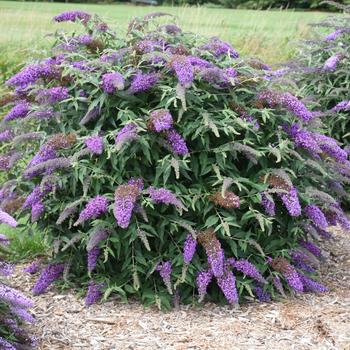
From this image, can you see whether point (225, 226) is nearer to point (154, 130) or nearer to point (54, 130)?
point (154, 130)

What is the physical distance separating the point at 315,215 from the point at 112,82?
161 centimetres

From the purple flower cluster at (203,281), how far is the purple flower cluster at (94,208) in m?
0.73

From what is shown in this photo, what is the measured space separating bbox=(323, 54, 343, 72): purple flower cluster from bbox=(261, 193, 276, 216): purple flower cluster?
245cm

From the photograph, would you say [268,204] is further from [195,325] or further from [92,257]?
[92,257]

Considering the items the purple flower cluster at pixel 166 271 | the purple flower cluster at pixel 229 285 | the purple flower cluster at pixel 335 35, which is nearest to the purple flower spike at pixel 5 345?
the purple flower cluster at pixel 166 271

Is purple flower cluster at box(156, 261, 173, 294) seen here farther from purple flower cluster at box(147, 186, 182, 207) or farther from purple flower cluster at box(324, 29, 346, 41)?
purple flower cluster at box(324, 29, 346, 41)

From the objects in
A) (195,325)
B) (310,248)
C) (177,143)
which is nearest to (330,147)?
(310,248)

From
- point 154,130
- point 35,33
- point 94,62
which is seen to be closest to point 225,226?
point 154,130

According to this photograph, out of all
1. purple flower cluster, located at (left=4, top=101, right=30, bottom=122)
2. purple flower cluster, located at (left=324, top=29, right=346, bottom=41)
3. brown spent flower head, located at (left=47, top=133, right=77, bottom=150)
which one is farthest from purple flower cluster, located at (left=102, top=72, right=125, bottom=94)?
purple flower cluster, located at (left=324, top=29, right=346, bottom=41)

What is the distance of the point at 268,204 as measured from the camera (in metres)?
4.36

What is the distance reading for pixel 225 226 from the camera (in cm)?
419

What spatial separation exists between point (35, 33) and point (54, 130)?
7910 mm

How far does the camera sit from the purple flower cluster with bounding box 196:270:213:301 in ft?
13.9

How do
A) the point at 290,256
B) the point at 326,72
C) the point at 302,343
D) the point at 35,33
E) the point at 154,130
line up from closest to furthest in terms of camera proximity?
the point at 302,343, the point at 154,130, the point at 290,256, the point at 326,72, the point at 35,33
